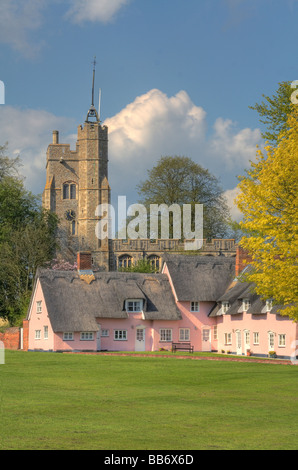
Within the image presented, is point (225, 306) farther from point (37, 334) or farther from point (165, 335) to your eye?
point (37, 334)

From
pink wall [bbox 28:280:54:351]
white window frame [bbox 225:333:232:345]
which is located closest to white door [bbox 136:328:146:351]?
white window frame [bbox 225:333:232:345]

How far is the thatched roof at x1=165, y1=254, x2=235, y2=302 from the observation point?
66250 mm

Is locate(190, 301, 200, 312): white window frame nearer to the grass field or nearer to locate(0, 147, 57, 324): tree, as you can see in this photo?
locate(0, 147, 57, 324): tree

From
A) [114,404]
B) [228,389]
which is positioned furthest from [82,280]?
[114,404]

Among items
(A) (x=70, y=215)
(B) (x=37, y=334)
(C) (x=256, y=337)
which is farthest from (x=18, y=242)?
(A) (x=70, y=215)

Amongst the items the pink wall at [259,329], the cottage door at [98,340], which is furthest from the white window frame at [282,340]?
the cottage door at [98,340]

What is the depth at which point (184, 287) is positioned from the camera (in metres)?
66.7

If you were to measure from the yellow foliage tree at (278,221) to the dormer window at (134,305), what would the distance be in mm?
27601

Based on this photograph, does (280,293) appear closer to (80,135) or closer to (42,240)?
(42,240)

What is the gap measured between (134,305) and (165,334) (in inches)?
139

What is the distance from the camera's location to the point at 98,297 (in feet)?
209

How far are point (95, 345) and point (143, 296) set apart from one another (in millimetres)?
5835

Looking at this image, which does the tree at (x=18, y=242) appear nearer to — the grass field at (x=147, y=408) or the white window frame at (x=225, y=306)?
the white window frame at (x=225, y=306)

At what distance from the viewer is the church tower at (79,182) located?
383 ft
